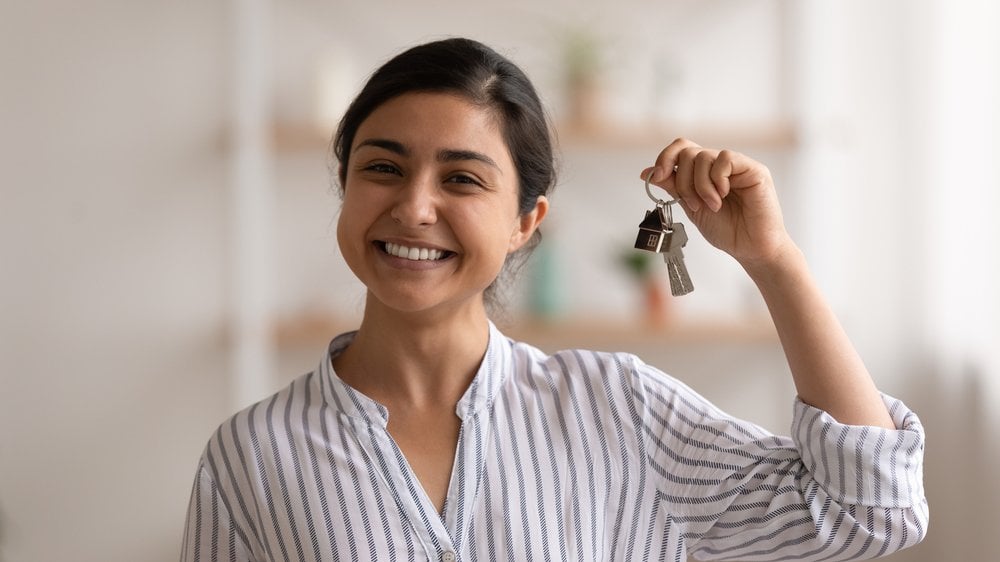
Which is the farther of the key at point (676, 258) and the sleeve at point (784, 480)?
the key at point (676, 258)

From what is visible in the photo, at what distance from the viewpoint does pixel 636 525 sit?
126cm

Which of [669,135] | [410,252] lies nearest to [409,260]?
[410,252]

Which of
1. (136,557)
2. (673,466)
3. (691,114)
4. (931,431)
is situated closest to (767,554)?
(673,466)

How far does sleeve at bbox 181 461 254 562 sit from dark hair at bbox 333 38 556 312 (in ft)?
1.39

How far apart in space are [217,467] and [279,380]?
6.89 ft

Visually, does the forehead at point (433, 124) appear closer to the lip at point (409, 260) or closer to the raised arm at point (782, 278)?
the lip at point (409, 260)

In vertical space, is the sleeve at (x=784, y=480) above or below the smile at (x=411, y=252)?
below

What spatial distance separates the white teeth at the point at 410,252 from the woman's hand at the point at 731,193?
0.25 meters

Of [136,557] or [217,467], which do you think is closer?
[217,467]

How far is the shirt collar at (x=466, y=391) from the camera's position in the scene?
1.26m

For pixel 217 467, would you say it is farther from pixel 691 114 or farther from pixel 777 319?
pixel 691 114

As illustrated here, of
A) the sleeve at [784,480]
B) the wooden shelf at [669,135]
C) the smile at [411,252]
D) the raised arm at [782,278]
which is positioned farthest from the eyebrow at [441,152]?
the wooden shelf at [669,135]

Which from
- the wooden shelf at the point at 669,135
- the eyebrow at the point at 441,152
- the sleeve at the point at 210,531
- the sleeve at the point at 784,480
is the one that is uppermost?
the wooden shelf at the point at 669,135

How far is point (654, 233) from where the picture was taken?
4.06 ft
